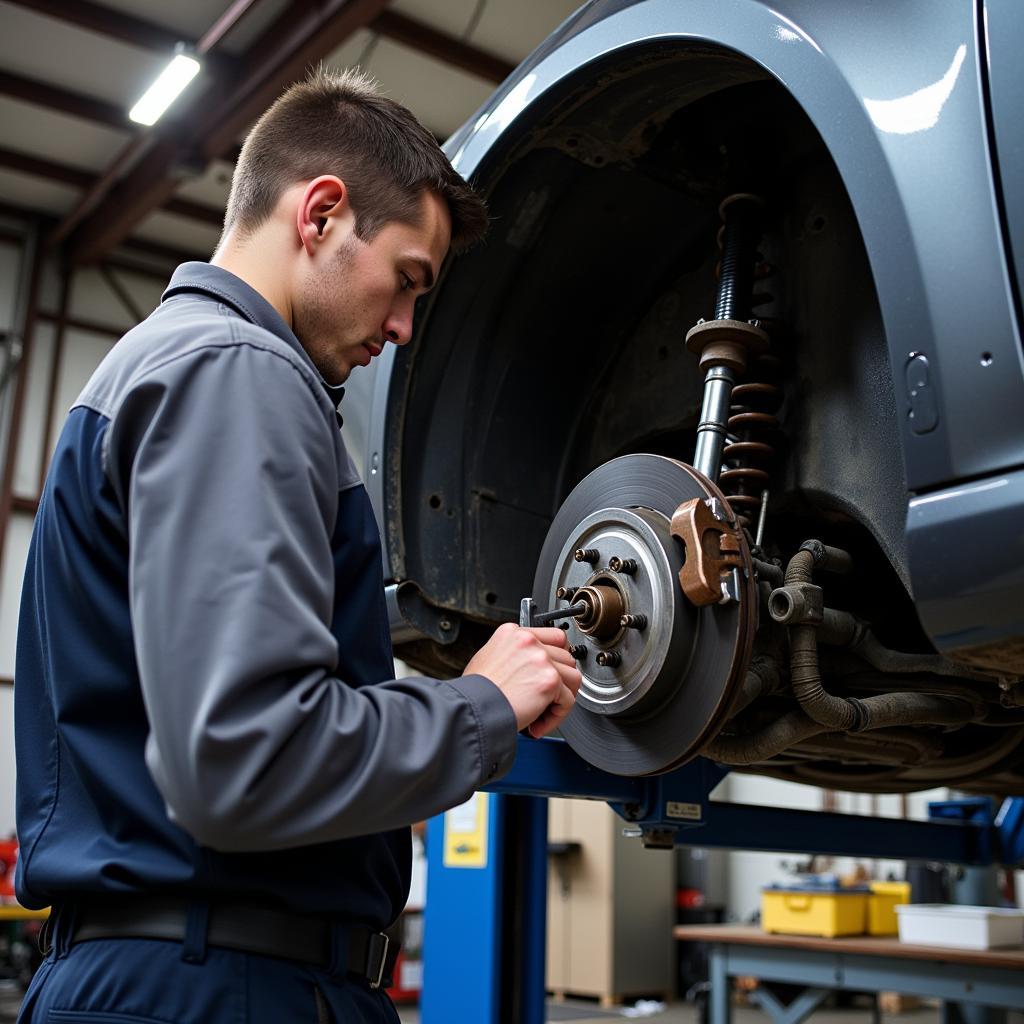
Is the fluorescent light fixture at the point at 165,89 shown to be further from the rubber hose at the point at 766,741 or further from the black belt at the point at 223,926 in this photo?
the black belt at the point at 223,926

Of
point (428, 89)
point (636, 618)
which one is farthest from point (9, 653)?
point (636, 618)

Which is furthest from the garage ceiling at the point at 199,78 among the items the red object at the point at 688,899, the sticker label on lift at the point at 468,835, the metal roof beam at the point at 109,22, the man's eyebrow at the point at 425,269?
the red object at the point at 688,899

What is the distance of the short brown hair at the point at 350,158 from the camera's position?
0.94 metres

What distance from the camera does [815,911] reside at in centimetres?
356

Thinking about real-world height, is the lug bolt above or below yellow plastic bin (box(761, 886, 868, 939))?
above

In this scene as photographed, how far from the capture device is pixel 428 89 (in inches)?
252

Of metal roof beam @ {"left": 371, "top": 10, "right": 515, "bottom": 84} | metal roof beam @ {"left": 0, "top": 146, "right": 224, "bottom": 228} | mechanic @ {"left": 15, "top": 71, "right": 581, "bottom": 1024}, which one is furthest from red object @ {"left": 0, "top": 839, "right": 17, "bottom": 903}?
mechanic @ {"left": 15, "top": 71, "right": 581, "bottom": 1024}

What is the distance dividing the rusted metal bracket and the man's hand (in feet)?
0.78

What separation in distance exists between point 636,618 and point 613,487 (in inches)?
7.1

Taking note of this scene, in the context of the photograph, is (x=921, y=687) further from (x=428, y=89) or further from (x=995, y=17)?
(x=428, y=89)

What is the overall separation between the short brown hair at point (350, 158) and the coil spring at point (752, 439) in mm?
471

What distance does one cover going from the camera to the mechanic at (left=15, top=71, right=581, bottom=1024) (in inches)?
26.4

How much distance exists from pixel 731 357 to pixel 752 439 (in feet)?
0.38

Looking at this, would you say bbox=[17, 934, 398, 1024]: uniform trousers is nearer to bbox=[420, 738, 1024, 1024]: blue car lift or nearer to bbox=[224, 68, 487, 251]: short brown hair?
bbox=[224, 68, 487, 251]: short brown hair
